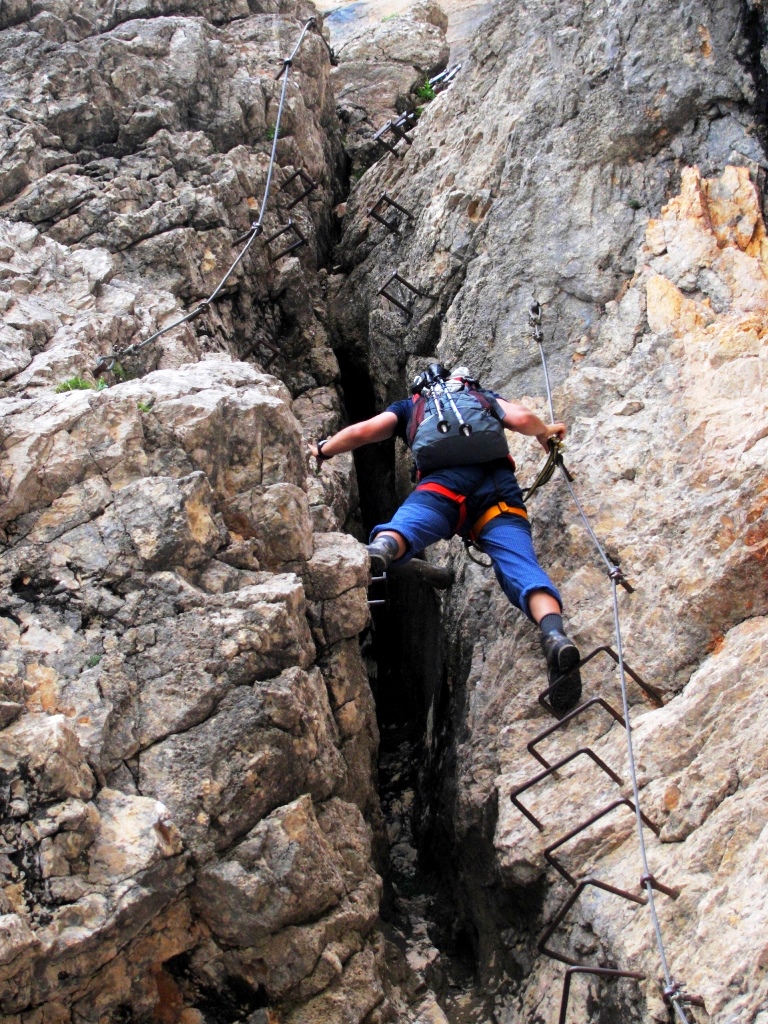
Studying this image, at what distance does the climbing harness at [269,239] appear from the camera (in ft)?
30.9

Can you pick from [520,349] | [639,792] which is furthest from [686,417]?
[639,792]

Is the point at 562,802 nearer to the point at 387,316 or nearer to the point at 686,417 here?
the point at 686,417

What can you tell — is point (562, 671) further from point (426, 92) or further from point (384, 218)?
point (426, 92)

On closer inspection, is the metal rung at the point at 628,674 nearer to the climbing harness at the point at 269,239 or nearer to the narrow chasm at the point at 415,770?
the narrow chasm at the point at 415,770

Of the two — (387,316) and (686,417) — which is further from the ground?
(387,316)

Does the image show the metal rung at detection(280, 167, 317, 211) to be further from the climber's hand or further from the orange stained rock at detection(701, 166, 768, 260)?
the climber's hand

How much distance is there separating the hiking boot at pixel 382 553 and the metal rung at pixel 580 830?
233cm

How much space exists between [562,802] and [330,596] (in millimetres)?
2233

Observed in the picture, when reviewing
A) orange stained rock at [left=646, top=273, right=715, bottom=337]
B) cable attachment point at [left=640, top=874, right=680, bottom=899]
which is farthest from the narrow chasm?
orange stained rock at [left=646, top=273, right=715, bottom=337]

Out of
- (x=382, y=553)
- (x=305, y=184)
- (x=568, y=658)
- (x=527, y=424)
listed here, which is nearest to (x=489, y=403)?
(x=527, y=424)

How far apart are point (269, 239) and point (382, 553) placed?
6.56 m

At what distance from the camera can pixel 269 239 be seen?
12.6 metres

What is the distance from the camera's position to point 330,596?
7523 millimetres

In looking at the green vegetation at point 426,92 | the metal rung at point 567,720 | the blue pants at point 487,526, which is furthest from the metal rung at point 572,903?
the green vegetation at point 426,92
